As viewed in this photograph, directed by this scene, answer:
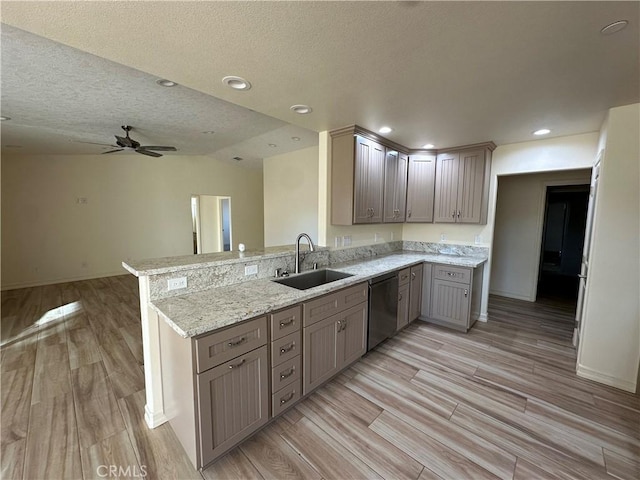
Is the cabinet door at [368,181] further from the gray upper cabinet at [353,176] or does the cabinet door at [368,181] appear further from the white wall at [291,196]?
the white wall at [291,196]

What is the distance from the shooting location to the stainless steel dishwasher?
8.83 ft

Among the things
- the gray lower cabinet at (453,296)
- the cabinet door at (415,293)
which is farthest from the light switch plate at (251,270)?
the gray lower cabinet at (453,296)

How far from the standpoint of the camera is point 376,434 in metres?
1.82

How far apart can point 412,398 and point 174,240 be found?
21.8 ft

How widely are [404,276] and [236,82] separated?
2.57 meters

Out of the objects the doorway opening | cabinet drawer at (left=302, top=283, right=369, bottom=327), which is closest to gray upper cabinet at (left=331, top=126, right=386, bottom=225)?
cabinet drawer at (left=302, top=283, right=369, bottom=327)

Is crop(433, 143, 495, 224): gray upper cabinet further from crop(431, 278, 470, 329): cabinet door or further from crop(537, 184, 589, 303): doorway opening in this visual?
crop(537, 184, 589, 303): doorway opening

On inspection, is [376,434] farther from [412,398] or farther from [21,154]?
[21,154]

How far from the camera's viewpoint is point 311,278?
2.74 metres

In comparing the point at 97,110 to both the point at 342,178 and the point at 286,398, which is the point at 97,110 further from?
the point at 286,398

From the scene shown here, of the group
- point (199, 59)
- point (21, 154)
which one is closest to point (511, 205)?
point (199, 59)

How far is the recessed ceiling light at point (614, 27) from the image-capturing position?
125 centimetres

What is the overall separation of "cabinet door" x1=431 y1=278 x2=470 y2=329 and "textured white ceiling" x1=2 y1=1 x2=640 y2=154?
2.01m

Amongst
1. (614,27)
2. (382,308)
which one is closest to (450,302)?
(382,308)
